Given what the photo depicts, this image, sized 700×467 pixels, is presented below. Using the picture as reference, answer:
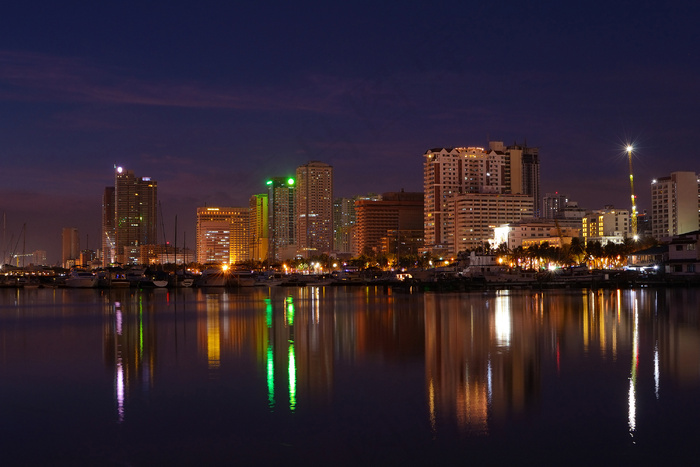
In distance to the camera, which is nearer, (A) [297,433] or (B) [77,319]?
(A) [297,433]

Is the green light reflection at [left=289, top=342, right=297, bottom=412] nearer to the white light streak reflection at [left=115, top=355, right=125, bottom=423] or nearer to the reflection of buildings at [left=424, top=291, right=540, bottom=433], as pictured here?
the reflection of buildings at [left=424, top=291, right=540, bottom=433]

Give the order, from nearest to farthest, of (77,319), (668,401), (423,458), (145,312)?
(423,458)
(668,401)
(77,319)
(145,312)

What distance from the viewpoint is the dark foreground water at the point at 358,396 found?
16188 mm

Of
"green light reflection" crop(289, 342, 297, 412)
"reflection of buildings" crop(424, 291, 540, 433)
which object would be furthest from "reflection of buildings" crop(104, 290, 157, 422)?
"reflection of buildings" crop(424, 291, 540, 433)

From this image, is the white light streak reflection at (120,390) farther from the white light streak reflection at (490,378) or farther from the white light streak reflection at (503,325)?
the white light streak reflection at (503,325)

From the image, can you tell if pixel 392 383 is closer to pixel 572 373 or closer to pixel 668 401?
Answer: pixel 572 373

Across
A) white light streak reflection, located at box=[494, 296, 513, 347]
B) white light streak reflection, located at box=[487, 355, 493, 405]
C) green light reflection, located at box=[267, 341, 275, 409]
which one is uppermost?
white light streak reflection, located at box=[487, 355, 493, 405]

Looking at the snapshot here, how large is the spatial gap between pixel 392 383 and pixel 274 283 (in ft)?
397

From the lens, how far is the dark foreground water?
1619 cm

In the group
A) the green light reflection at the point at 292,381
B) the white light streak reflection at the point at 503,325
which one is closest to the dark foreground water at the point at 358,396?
the green light reflection at the point at 292,381

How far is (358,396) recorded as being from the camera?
21.6 metres

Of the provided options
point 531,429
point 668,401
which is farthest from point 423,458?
point 668,401

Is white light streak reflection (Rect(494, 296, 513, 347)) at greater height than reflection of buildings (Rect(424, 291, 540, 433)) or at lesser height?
lesser

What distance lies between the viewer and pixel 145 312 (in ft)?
196
